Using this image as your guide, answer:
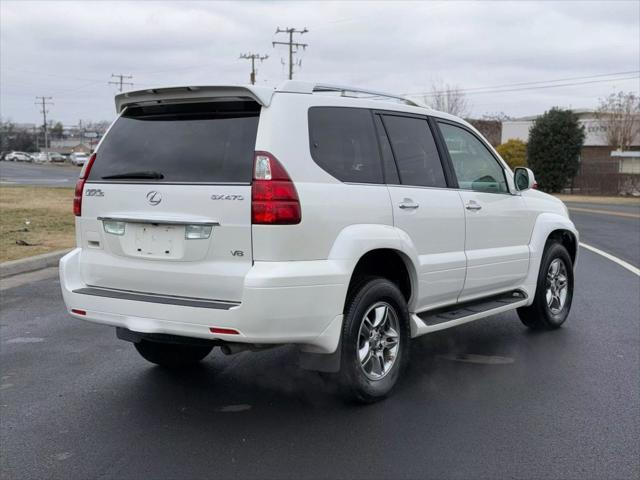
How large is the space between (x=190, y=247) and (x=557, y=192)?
37.8m

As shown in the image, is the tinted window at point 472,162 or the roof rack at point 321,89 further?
the tinted window at point 472,162

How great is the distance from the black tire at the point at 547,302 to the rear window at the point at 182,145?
3.54 meters

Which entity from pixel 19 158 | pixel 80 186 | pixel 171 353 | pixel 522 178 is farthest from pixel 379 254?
pixel 19 158

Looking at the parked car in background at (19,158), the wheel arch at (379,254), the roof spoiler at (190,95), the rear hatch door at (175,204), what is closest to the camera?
the rear hatch door at (175,204)

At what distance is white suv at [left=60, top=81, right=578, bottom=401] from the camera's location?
13.4 feet

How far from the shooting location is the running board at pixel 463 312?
16.9ft

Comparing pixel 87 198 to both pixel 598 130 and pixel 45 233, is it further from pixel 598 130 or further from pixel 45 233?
pixel 598 130

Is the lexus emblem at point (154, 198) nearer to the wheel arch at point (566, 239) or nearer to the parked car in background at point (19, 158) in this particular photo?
the wheel arch at point (566, 239)

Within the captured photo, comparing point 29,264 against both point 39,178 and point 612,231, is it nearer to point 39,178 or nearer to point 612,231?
point 612,231

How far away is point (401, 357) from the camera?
4.95 meters

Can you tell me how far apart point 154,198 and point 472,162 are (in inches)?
111

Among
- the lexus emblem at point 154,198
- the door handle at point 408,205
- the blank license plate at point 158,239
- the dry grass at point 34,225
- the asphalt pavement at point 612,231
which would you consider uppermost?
the lexus emblem at point 154,198

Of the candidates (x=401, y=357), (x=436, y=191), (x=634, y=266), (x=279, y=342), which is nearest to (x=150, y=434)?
(x=279, y=342)

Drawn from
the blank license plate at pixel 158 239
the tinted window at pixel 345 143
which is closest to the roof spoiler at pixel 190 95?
the tinted window at pixel 345 143
